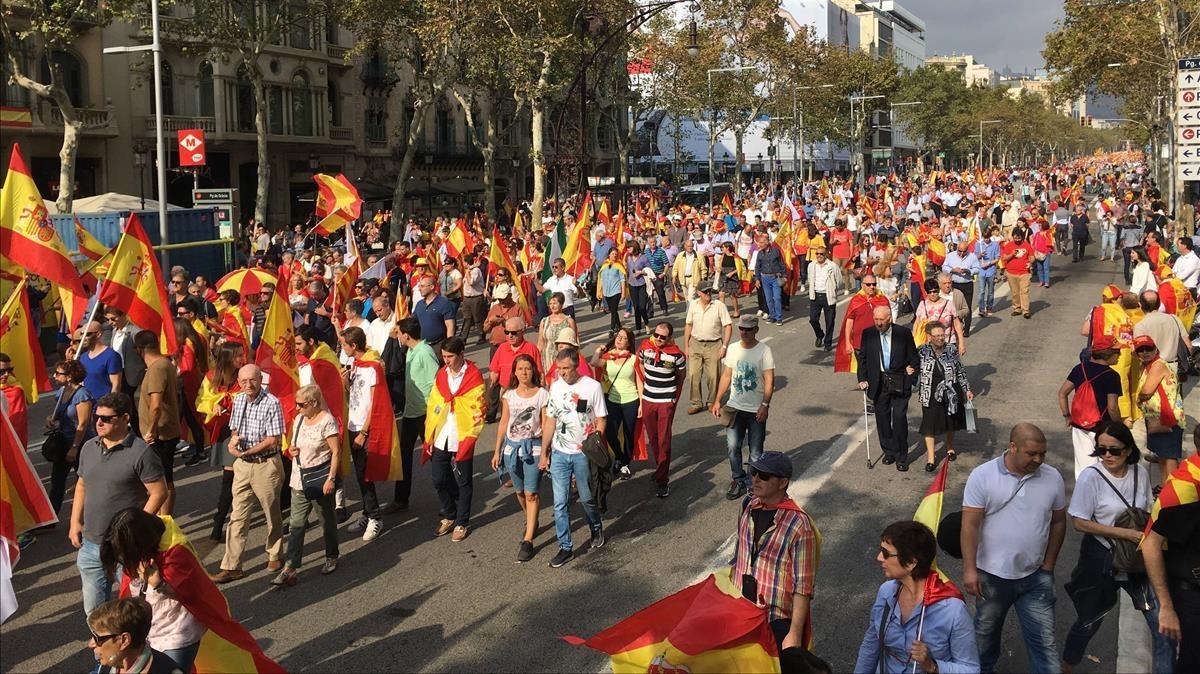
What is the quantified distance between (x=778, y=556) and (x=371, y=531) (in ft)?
13.9

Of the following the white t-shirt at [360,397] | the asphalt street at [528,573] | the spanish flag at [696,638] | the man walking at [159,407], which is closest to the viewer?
the spanish flag at [696,638]

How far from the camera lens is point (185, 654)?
499 centimetres

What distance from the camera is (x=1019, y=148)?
13112cm

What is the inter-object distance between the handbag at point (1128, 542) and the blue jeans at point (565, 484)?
11.1 feet

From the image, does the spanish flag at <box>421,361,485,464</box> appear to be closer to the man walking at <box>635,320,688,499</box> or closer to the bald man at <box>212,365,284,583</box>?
the bald man at <box>212,365,284,583</box>

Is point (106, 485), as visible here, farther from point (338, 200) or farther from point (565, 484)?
point (338, 200)

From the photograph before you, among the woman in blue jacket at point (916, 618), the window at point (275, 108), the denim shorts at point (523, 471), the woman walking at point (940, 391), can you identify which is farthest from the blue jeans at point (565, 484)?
the window at point (275, 108)

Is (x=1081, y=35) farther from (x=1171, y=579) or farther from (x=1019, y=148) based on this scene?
(x=1019, y=148)

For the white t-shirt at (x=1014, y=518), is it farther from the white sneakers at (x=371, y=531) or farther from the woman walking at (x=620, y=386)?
the white sneakers at (x=371, y=531)

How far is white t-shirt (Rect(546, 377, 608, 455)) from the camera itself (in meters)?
7.77

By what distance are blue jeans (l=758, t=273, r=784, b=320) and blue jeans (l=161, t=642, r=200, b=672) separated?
14440 millimetres

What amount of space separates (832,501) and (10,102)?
3145 centimetres

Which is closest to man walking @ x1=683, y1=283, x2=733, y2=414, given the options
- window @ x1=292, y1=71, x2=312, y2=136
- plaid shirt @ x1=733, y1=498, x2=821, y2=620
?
plaid shirt @ x1=733, y1=498, x2=821, y2=620

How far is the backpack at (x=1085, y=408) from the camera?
26.8 ft
